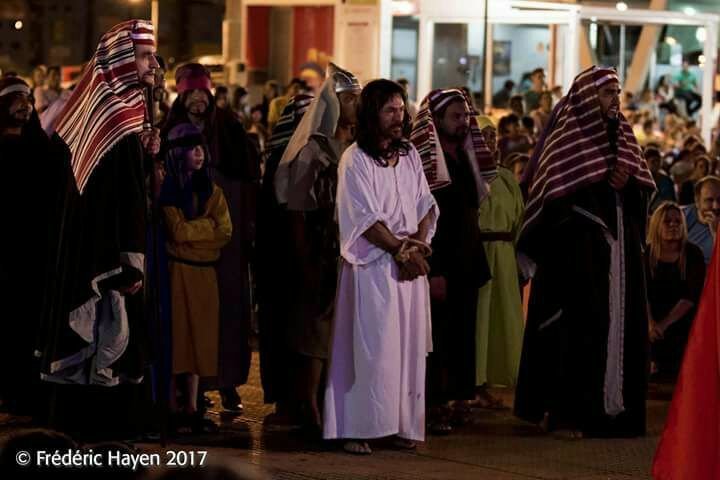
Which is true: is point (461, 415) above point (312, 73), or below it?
below

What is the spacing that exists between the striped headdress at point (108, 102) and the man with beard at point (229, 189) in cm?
131

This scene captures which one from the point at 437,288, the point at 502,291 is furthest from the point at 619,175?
the point at 502,291

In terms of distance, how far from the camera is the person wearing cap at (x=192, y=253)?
907 centimetres

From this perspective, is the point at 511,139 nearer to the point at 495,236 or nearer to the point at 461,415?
the point at 495,236

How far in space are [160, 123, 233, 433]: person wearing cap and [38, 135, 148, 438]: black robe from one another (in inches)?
45.5

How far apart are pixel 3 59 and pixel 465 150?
17821mm

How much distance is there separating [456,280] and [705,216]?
3566 mm

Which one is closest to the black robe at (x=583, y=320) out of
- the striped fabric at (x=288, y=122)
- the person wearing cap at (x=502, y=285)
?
the person wearing cap at (x=502, y=285)

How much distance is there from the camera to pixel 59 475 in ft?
10.4

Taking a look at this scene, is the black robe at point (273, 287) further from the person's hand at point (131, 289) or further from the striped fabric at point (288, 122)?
the person's hand at point (131, 289)

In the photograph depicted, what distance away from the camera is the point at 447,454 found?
28.7 ft

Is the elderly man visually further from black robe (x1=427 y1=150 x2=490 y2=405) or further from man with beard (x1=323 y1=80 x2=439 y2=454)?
man with beard (x1=323 y1=80 x2=439 y2=454)

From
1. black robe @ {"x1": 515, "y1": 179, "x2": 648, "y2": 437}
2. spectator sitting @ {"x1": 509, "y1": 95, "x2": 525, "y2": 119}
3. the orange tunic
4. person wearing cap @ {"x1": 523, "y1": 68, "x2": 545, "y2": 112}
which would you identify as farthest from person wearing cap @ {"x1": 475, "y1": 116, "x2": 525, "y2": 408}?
person wearing cap @ {"x1": 523, "y1": 68, "x2": 545, "y2": 112}

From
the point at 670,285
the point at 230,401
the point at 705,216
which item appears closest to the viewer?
the point at 230,401
